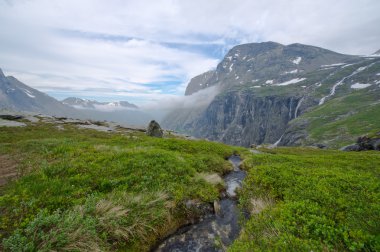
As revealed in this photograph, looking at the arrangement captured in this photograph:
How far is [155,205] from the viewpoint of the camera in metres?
10.5

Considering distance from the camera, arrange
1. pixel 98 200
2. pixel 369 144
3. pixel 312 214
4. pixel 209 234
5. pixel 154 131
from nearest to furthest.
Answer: pixel 312 214, pixel 98 200, pixel 209 234, pixel 154 131, pixel 369 144

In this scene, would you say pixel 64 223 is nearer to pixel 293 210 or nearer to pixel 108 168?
pixel 108 168

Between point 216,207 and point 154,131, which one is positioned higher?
point 154,131

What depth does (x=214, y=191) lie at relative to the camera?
13836mm

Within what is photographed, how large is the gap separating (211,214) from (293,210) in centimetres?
471

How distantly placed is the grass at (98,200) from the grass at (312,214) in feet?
11.9

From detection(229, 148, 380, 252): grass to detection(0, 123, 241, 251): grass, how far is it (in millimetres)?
3641

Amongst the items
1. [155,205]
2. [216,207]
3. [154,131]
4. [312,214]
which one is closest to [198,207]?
[216,207]

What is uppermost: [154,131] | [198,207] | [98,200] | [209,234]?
[154,131]

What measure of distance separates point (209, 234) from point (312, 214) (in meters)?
4.85

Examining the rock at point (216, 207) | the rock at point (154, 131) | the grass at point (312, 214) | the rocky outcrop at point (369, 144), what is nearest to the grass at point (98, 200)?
the rock at point (216, 207)

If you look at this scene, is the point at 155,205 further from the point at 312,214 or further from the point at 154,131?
the point at 154,131

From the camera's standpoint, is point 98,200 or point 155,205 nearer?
point 98,200

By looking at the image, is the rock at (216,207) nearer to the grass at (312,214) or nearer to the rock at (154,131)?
the grass at (312,214)
